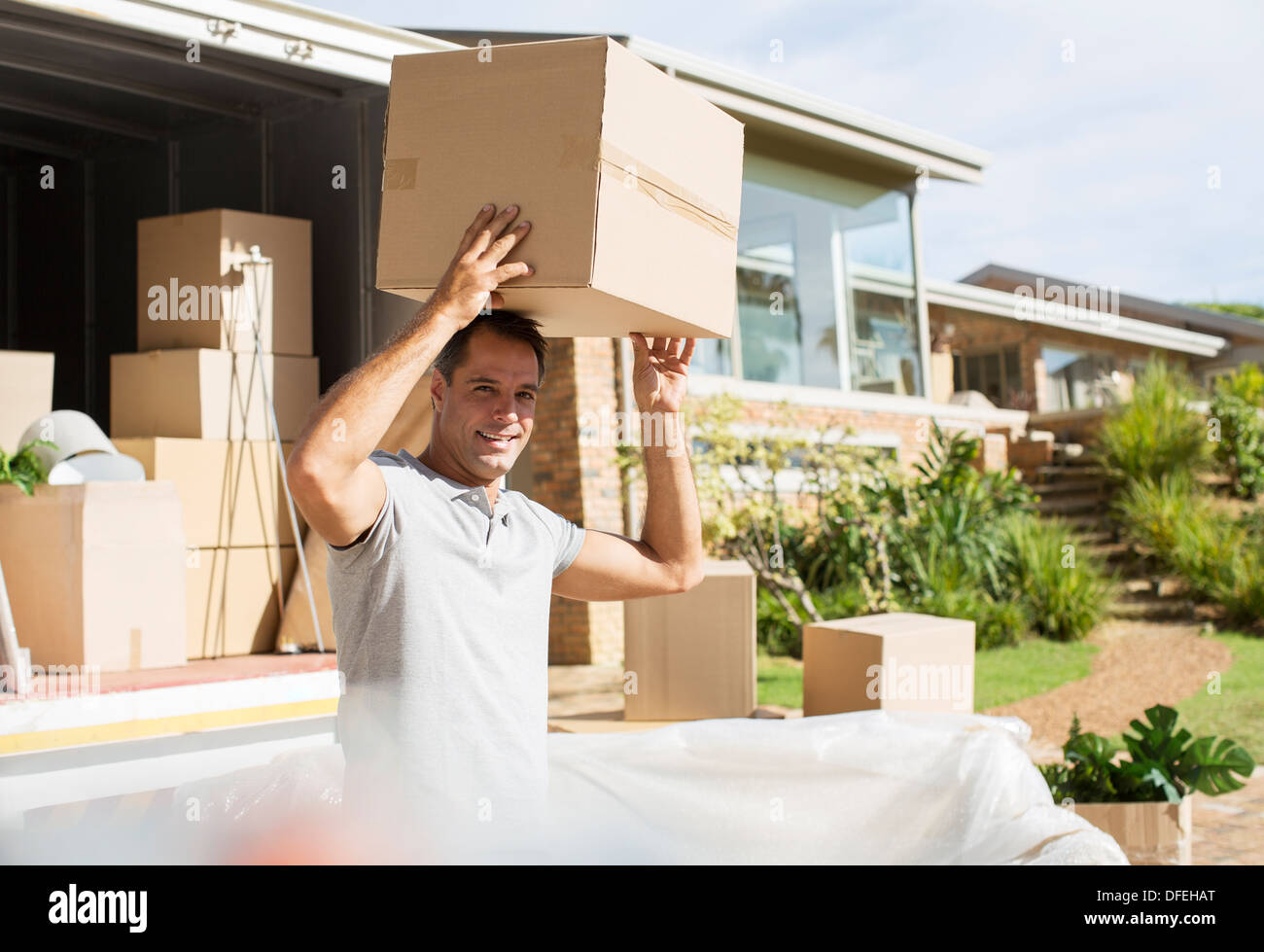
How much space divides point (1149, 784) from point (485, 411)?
3.34 meters

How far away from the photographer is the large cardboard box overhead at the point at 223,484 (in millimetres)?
4688

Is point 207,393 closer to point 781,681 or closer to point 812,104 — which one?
point 781,681

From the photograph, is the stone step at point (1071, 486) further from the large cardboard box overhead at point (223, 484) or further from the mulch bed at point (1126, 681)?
the large cardboard box overhead at point (223, 484)

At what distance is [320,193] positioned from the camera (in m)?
5.76

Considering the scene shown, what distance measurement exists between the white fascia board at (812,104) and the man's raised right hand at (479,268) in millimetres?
6948

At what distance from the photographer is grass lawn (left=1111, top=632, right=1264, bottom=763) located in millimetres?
6724

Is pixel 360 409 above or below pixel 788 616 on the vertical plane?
above

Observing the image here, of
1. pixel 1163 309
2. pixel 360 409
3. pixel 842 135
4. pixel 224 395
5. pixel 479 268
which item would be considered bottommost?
pixel 360 409

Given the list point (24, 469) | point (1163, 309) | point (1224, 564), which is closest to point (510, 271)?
point (24, 469)

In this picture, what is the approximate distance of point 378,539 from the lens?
1792 mm

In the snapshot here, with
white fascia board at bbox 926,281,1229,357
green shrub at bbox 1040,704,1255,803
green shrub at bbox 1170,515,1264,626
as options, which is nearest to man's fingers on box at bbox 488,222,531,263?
green shrub at bbox 1040,704,1255,803

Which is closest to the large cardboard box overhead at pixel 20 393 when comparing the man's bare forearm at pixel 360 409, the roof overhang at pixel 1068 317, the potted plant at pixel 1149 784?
the man's bare forearm at pixel 360 409
